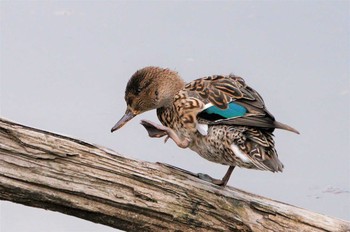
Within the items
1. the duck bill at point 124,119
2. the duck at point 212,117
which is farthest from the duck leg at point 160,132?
the duck bill at point 124,119

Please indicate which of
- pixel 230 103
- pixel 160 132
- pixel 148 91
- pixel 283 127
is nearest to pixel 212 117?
pixel 230 103

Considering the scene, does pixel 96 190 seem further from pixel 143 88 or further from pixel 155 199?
pixel 143 88

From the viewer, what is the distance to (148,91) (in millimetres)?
4547

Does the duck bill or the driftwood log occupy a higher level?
the duck bill

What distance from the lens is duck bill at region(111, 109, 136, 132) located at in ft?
14.5

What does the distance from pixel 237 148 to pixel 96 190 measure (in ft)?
3.03

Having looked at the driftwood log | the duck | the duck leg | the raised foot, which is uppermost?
the duck

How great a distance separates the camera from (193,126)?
165 inches

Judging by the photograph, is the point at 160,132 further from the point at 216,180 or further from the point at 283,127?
the point at 283,127

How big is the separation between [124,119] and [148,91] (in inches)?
9.7

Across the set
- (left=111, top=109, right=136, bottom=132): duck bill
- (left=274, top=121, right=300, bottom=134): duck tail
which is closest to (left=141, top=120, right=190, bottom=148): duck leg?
(left=111, top=109, right=136, bottom=132): duck bill

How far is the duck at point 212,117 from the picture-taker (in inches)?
157

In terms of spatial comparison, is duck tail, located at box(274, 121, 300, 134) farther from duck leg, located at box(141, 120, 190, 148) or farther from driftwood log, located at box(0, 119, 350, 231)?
duck leg, located at box(141, 120, 190, 148)

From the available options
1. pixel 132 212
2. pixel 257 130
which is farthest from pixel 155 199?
pixel 257 130
